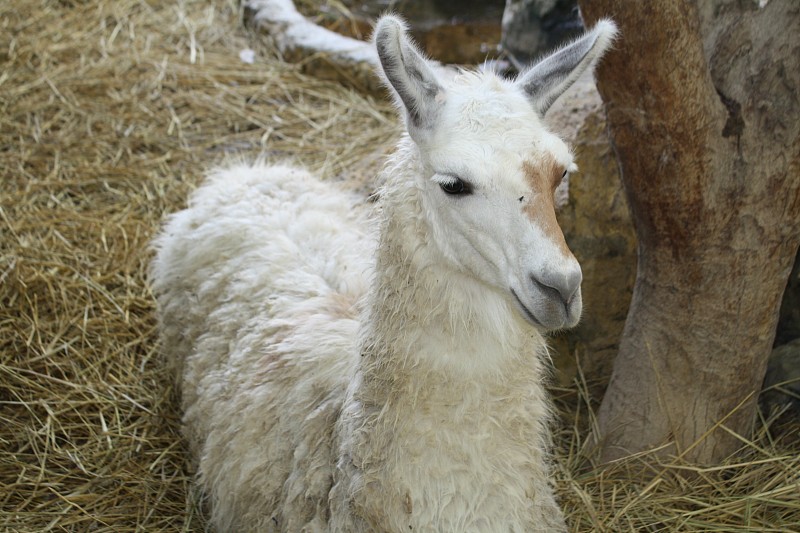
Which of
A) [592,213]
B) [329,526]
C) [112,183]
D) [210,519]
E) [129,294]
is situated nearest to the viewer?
[329,526]

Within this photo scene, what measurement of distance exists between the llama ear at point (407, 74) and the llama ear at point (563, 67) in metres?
0.28

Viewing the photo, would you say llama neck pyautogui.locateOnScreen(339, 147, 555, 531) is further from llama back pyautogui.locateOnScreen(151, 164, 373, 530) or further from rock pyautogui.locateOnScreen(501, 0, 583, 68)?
rock pyautogui.locateOnScreen(501, 0, 583, 68)

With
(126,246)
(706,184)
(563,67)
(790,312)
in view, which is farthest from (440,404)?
(126,246)

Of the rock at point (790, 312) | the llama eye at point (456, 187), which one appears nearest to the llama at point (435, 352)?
the llama eye at point (456, 187)

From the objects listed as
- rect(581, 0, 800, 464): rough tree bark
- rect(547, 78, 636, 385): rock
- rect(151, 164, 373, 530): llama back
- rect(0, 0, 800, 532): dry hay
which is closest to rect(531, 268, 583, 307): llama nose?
rect(151, 164, 373, 530): llama back

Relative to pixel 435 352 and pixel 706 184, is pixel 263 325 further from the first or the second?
pixel 706 184

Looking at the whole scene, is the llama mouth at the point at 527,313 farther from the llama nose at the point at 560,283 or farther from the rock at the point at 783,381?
the rock at the point at 783,381

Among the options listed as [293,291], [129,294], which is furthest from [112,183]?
[293,291]

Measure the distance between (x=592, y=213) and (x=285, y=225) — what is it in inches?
51.7

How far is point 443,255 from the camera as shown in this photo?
2.04 m

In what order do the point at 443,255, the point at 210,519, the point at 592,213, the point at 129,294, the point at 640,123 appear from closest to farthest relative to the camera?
1. the point at 443,255
2. the point at 640,123
3. the point at 210,519
4. the point at 592,213
5. the point at 129,294

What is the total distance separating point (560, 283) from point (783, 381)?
1.87m

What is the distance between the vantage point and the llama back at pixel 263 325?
96.3 inches

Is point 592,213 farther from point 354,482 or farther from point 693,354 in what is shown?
point 354,482
